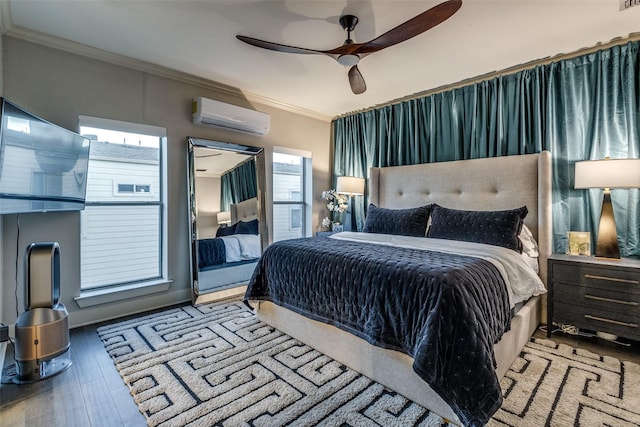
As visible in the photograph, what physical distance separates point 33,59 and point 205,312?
8.79 feet

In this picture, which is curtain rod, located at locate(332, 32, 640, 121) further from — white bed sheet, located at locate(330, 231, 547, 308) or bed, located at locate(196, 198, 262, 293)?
bed, located at locate(196, 198, 262, 293)

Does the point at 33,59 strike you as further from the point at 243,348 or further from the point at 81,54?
the point at 243,348

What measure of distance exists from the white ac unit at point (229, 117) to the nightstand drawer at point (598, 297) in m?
3.51

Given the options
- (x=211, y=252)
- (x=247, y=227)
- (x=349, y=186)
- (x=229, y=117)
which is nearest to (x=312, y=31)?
(x=229, y=117)

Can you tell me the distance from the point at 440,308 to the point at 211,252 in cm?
280

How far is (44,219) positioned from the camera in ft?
8.63

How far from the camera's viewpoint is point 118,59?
116 inches

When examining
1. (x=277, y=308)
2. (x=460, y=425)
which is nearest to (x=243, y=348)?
(x=277, y=308)

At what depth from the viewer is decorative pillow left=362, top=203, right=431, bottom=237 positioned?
3.24 metres

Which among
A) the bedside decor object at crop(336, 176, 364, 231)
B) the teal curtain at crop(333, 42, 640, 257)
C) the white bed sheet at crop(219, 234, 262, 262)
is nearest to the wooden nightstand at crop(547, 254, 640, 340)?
the teal curtain at crop(333, 42, 640, 257)

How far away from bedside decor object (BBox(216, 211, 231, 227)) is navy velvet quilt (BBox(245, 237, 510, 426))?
1.38 m

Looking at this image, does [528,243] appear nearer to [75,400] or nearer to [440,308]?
[440,308]

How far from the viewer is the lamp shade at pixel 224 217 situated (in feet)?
12.0

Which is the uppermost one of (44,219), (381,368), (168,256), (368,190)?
(368,190)
